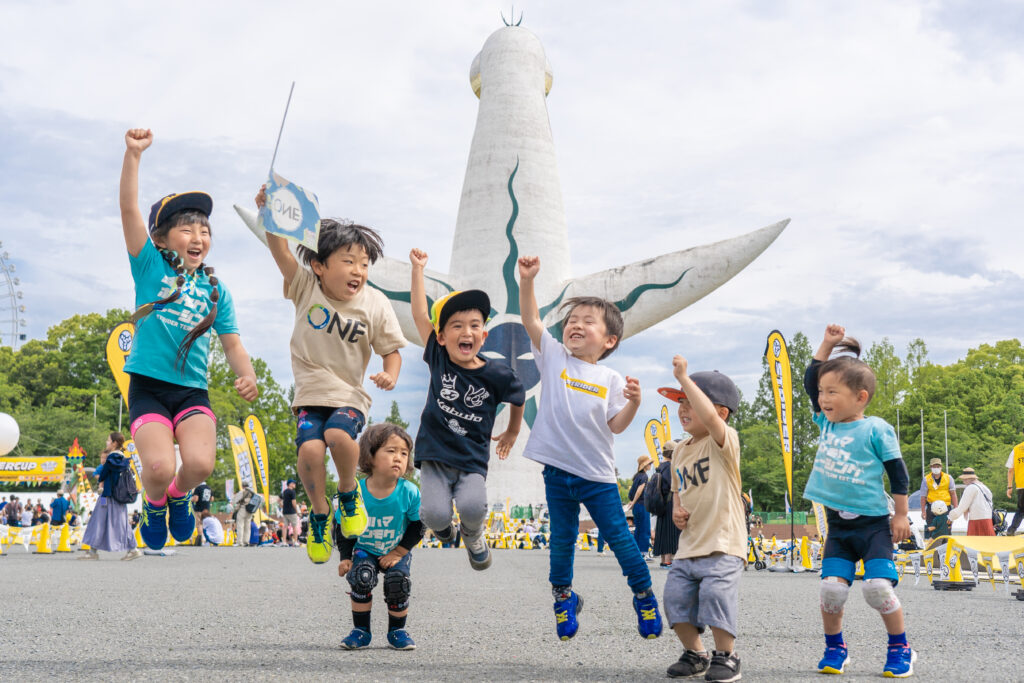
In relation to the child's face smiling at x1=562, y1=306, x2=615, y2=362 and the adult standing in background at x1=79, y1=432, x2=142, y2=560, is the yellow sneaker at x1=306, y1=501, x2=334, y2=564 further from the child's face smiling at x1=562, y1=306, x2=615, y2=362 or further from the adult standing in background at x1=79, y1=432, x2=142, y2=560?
the adult standing in background at x1=79, y1=432, x2=142, y2=560

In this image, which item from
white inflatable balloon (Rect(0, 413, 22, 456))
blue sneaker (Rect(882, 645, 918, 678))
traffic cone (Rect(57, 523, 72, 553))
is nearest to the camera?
blue sneaker (Rect(882, 645, 918, 678))

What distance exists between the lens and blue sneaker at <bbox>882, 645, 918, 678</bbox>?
4105mm

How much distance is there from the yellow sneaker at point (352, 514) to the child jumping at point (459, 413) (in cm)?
38

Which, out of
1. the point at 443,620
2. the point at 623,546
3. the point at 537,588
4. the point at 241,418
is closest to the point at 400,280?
the point at 537,588

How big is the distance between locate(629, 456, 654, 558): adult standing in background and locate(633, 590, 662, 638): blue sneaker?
862 cm

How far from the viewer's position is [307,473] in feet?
15.9

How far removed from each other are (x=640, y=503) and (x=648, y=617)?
389 inches

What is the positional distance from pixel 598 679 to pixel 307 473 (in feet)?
6.17

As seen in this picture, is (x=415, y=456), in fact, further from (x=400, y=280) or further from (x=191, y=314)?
(x=400, y=280)

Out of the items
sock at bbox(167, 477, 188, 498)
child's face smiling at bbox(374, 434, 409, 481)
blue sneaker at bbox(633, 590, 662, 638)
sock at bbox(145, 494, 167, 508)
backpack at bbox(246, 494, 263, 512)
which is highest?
child's face smiling at bbox(374, 434, 409, 481)

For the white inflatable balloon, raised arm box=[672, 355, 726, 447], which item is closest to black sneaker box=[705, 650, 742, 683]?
raised arm box=[672, 355, 726, 447]

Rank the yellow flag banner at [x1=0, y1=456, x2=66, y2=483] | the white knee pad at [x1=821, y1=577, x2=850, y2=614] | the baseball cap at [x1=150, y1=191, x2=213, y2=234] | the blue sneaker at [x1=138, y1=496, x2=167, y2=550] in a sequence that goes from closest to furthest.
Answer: the white knee pad at [x1=821, y1=577, x2=850, y2=614] → the blue sneaker at [x1=138, y1=496, x2=167, y2=550] → the baseball cap at [x1=150, y1=191, x2=213, y2=234] → the yellow flag banner at [x1=0, y1=456, x2=66, y2=483]

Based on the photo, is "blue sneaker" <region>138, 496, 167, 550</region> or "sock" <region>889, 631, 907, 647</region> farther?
"blue sneaker" <region>138, 496, 167, 550</region>

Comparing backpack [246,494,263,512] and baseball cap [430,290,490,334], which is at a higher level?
baseball cap [430,290,490,334]
